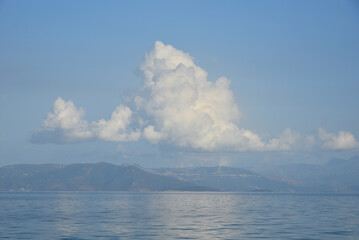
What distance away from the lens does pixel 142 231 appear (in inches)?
3305

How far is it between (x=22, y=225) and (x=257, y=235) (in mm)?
45667

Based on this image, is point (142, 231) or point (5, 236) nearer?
point (5, 236)

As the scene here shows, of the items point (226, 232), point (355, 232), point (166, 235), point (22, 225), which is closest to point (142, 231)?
point (166, 235)

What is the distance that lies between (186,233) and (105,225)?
67.1 feet

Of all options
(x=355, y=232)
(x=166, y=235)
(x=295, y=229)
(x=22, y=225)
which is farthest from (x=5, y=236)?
(x=355, y=232)

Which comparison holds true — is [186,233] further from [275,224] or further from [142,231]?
[275,224]

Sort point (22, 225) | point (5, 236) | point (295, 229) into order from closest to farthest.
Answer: point (5, 236), point (295, 229), point (22, 225)

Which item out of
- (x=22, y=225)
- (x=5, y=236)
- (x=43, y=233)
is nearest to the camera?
(x=5, y=236)

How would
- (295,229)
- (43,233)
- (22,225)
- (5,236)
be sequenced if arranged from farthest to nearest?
1. (22,225)
2. (295,229)
3. (43,233)
4. (5,236)

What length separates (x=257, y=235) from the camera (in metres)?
78.0

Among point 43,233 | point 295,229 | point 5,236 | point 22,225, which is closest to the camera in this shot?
point 5,236

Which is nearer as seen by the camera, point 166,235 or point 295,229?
point 166,235

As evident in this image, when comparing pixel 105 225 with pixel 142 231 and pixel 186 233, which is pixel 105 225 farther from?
pixel 186 233

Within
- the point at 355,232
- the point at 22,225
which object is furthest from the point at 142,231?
the point at 355,232
